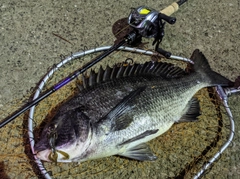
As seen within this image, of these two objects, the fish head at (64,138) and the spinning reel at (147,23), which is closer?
the fish head at (64,138)

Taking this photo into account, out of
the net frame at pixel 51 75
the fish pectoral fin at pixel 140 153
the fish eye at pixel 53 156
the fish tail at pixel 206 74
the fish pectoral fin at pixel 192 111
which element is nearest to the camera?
the fish eye at pixel 53 156

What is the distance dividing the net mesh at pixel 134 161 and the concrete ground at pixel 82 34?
0.18 meters

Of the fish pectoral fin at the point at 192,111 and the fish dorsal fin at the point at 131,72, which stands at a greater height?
the fish dorsal fin at the point at 131,72

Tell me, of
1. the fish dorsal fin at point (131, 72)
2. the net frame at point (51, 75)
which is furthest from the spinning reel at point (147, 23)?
the fish dorsal fin at point (131, 72)

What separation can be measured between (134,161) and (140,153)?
0.27m

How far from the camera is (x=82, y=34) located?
3.46m

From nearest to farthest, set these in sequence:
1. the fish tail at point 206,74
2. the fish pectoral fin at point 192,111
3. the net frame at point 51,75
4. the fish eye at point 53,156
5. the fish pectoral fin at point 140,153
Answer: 1. the fish eye at point 53,156
2. the net frame at point 51,75
3. the fish pectoral fin at point 140,153
4. the fish pectoral fin at point 192,111
5. the fish tail at point 206,74

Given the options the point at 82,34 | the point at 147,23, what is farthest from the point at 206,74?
the point at 82,34

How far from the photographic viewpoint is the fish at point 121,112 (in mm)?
2285

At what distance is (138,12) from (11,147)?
1.83 m

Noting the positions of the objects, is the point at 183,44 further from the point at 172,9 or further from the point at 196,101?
the point at 196,101

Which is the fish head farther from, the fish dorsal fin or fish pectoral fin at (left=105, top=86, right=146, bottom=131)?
the fish dorsal fin

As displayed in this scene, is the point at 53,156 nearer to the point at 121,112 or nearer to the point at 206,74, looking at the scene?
the point at 121,112

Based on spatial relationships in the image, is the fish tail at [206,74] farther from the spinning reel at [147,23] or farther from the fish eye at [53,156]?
the fish eye at [53,156]
